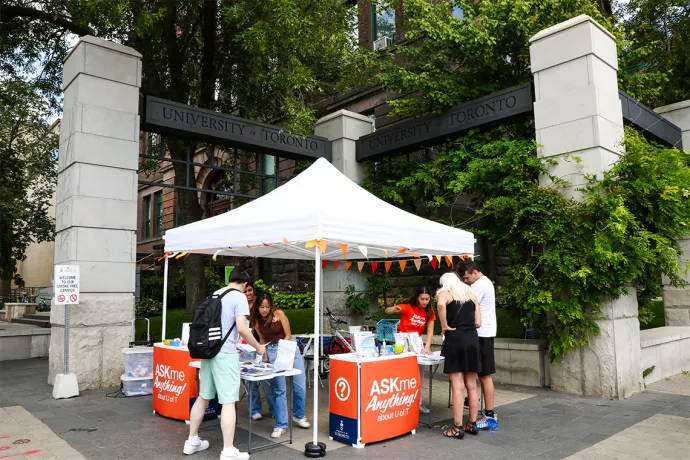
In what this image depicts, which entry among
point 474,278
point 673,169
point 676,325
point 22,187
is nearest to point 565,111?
point 673,169

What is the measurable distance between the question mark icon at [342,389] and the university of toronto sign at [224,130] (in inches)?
239

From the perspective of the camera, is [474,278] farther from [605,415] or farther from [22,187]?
[22,187]

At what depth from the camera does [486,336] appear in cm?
639

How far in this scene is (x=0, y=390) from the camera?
9305 mm

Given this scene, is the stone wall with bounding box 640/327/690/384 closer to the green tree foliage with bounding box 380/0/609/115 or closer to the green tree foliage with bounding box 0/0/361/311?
the green tree foliage with bounding box 380/0/609/115

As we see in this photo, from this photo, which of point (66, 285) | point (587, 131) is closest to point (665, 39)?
point (587, 131)

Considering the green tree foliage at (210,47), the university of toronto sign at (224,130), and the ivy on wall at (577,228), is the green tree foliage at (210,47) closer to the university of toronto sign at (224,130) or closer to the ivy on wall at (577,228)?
the university of toronto sign at (224,130)

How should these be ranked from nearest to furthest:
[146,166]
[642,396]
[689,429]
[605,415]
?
[689,429], [605,415], [642,396], [146,166]

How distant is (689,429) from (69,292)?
28.2ft

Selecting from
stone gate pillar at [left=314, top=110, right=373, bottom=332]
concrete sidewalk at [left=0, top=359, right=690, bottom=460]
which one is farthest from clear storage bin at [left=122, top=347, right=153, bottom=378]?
stone gate pillar at [left=314, top=110, right=373, bottom=332]

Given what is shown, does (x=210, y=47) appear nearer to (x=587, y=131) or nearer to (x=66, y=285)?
(x=66, y=285)

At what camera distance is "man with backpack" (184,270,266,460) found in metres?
5.19

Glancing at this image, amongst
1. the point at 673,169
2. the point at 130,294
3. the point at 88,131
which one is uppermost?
the point at 88,131

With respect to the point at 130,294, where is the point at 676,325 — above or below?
below
